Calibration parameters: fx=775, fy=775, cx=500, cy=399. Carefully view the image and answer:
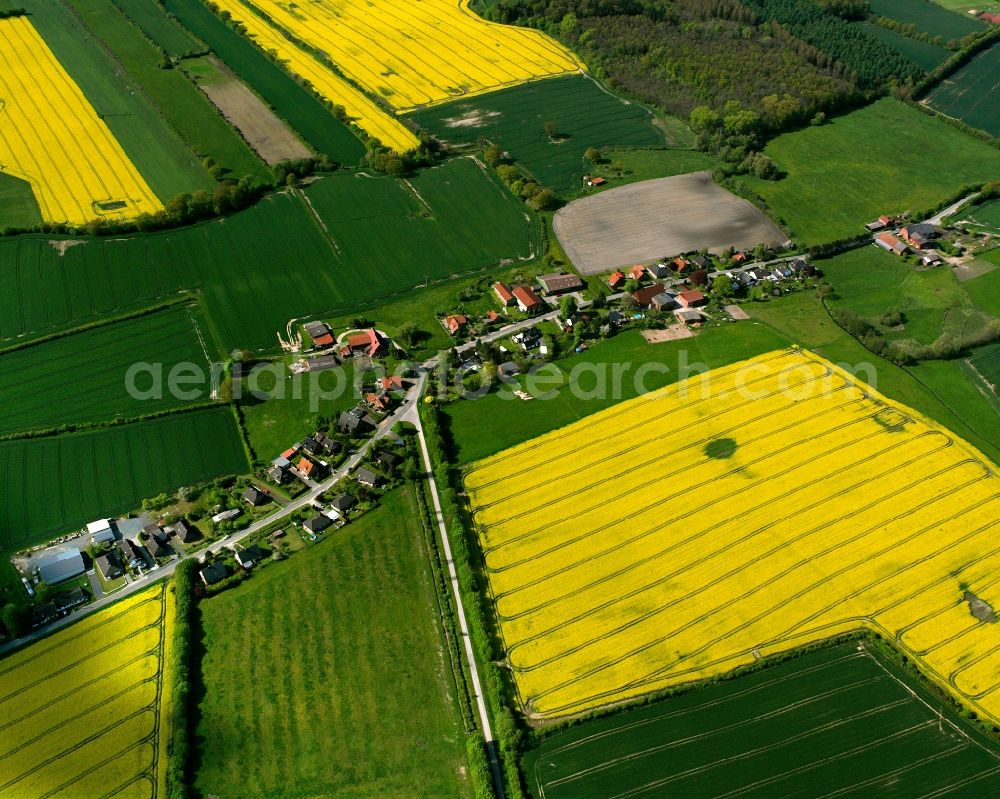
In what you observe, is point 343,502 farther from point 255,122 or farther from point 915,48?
point 915,48

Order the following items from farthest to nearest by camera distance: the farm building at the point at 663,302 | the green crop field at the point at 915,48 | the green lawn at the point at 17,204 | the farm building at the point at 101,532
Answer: the green crop field at the point at 915,48 < the green lawn at the point at 17,204 < the farm building at the point at 663,302 < the farm building at the point at 101,532

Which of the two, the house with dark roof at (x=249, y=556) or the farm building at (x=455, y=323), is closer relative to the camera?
the house with dark roof at (x=249, y=556)

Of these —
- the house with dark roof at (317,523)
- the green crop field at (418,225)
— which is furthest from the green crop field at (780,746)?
the green crop field at (418,225)

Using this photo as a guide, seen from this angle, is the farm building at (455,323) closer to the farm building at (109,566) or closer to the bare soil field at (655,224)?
the bare soil field at (655,224)

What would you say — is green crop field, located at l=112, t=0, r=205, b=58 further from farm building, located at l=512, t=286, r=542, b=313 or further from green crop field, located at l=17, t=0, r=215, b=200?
farm building, located at l=512, t=286, r=542, b=313

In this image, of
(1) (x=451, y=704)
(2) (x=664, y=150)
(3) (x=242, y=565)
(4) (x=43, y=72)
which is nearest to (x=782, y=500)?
(1) (x=451, y=704)

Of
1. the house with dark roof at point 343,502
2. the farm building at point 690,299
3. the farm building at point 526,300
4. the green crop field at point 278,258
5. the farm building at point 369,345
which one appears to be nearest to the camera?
the house with dark roof at point 343,502
